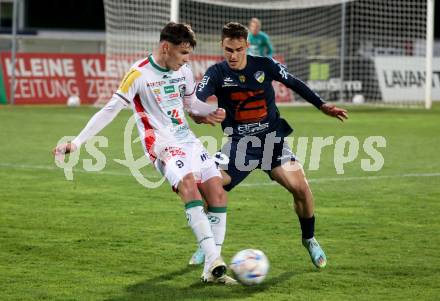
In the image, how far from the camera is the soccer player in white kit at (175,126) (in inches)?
263

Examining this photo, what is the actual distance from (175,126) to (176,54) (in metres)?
0.53

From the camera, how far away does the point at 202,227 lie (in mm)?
6629

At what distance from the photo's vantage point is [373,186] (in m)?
11.9

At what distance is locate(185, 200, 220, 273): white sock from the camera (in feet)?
21.5

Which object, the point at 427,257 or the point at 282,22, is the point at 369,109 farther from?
the point at 427,257

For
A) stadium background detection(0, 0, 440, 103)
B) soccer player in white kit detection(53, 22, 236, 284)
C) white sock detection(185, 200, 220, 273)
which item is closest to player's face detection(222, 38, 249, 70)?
soccer player in white kit detection(53, 22, 236, 284)

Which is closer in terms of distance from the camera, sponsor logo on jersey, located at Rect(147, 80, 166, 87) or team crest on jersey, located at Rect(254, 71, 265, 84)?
sponsor logo on jersey, located at Rect(147, 80, 166, 87)

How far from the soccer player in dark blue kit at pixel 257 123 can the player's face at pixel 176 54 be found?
1.85 ft

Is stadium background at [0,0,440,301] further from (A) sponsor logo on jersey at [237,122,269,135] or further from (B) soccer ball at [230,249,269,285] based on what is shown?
(A) sponsor logo on jersey at [237,122,269,135]

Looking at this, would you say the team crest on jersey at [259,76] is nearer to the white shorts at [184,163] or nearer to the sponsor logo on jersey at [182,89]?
the sponsor logo on jersey at [182,89]

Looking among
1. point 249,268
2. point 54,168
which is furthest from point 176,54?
point 54,168

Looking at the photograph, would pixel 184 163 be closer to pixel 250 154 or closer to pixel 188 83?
pixel 188 83

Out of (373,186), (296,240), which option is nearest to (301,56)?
(373,186)

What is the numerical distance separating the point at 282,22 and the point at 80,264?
2278 centimetres
